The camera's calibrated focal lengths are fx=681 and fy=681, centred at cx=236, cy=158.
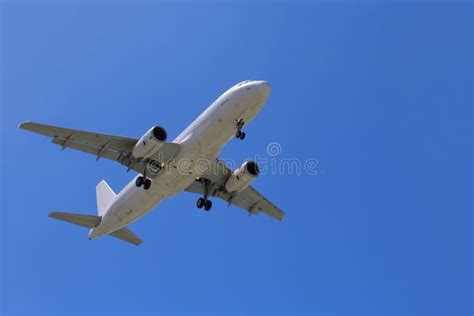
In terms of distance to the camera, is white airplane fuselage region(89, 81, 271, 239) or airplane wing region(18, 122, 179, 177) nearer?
white airplane fuselage region(89, 81, 271, 239)

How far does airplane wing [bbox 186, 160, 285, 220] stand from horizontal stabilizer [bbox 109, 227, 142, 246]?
216 inches

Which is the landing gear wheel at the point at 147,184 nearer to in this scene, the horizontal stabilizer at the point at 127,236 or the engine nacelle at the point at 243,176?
the engine nacelle at the point at 243,176

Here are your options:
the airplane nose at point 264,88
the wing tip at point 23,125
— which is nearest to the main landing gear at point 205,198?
the airplane nose at point 264,88

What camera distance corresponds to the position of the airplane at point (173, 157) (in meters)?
40.8

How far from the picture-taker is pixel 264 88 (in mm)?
40219

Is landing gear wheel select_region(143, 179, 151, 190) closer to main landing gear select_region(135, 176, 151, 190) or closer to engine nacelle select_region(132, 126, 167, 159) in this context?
main landing gear select_region(135, 176, 151, 190)

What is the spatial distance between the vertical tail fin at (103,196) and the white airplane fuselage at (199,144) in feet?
15.2

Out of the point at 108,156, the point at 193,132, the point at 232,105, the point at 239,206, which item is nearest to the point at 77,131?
the point at 108,156

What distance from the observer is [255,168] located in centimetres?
4669

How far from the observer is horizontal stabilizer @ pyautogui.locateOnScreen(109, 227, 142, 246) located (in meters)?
50.9

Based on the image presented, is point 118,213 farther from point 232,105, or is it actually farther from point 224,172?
point 232,105

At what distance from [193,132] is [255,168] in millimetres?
6672

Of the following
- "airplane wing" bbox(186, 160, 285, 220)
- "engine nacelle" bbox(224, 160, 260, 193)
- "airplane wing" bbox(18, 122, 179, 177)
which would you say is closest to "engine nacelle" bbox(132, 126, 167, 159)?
"airplane wing" bbox(18, 122, 179, 177)

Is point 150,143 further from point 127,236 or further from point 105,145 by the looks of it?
point 127,236
